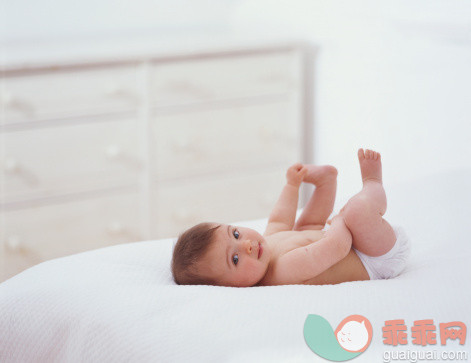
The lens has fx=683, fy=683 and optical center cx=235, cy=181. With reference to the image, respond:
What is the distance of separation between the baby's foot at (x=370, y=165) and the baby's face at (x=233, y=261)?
0.83 feet

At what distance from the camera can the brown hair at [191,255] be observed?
3.89 feet

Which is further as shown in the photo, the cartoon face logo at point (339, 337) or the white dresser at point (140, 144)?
the white dresser at point (140, 144)

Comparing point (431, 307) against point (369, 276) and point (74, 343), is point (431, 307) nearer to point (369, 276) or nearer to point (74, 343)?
point (369, 276)

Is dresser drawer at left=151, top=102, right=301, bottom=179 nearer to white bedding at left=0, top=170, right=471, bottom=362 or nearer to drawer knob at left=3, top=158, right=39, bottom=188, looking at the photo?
drawer knob at left=3, top=158, right=39, bottom=188

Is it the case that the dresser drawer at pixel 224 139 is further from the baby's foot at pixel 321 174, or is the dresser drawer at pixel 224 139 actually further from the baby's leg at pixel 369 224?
the baby's leg at pixel 369 224

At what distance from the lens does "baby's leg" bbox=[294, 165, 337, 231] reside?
1.42 meters

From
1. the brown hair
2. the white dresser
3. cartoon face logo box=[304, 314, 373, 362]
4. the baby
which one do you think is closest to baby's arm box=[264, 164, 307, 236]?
the baby

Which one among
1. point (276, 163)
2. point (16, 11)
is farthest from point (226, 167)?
point (16, 11)

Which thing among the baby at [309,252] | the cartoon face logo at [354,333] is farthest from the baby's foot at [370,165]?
the cartoon face logo at [354,333]

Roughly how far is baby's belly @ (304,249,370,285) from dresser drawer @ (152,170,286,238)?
1.20m

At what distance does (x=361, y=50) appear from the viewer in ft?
7.81

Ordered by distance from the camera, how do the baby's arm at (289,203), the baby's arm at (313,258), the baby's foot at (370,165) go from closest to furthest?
the baby's arm at (313,258)
the baby's foot at (370,165)
the baby's arm at (289,203)

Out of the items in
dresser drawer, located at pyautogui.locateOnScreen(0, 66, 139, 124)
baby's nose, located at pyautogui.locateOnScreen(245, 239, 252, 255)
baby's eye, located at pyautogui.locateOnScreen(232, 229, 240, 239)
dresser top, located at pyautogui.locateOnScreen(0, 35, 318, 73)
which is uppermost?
dresser top, located at pyautogui.locateOnScreen(0, 35, 318, 73)

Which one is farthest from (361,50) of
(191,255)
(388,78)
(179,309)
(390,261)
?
(179,309)
